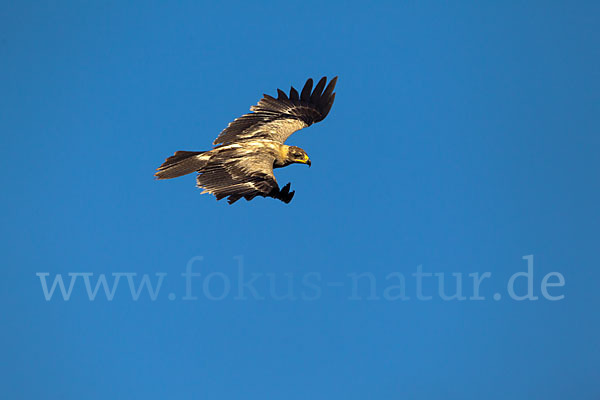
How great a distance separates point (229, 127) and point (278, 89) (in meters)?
1.21

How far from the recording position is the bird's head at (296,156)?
40.3 feet

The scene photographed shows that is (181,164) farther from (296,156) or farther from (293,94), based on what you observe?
(293,94)

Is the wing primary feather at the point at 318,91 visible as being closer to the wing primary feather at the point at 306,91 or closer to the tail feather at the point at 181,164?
the wing primary feather at the point at 306,91

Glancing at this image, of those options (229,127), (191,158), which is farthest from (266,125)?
(191,158)

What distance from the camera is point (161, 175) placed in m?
11.4

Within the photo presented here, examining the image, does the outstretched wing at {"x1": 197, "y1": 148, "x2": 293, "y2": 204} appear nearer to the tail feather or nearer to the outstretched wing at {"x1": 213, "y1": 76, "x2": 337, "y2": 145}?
the tail feather

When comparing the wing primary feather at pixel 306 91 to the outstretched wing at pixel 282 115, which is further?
the wing primary feather at pixel 306 91

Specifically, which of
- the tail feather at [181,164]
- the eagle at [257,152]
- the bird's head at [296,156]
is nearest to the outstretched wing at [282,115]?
the eagle at [257,152]

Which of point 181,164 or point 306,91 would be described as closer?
point 181,164

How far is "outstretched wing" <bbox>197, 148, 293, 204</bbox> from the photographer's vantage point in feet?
35.6

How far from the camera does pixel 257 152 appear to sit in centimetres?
1174

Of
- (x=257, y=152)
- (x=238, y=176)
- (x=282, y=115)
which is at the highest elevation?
(x=282, y=115)

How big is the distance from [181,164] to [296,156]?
1.76 metres

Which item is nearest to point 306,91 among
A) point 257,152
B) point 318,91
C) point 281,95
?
point 318,91
